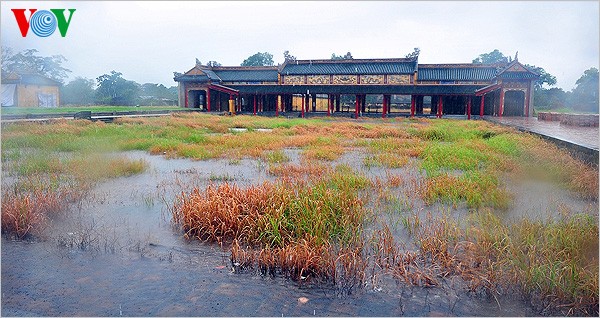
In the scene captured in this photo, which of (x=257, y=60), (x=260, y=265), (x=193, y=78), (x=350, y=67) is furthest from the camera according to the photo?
(x=257, y=60)

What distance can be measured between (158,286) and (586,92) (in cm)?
5517

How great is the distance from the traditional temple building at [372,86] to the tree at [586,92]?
1314 centimetres

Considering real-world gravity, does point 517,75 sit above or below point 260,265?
above

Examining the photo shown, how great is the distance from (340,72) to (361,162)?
30388mm

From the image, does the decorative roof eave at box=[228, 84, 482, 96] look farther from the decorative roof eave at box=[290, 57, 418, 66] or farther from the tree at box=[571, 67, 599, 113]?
the tree at box=[571, 67, 599, 113]

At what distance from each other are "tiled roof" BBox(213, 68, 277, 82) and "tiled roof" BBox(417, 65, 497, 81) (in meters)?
14.6

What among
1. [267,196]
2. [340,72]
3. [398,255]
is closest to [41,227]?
[267,196]

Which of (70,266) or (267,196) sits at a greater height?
(267,196)

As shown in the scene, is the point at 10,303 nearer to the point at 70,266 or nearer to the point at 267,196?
the point at 70,266

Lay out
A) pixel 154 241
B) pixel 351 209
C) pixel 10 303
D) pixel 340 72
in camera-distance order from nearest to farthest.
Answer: pixel 10 303, pixel 154 241, pixel 351 209, pixel 340 72

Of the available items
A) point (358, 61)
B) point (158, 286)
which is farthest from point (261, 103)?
point (158, 286)

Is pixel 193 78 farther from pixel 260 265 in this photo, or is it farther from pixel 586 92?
pixel 586 92

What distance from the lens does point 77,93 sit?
47062mm

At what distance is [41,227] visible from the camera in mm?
6035
